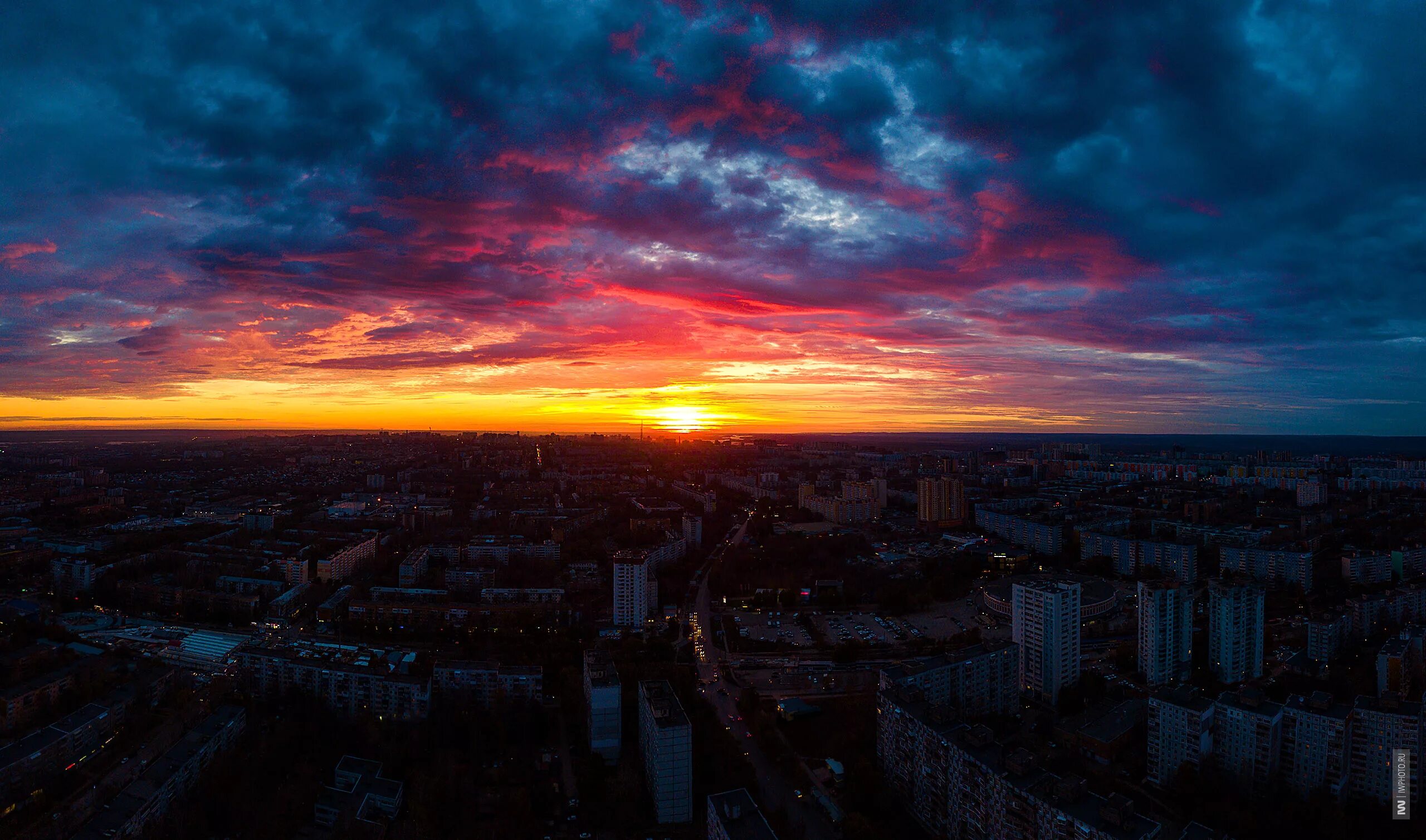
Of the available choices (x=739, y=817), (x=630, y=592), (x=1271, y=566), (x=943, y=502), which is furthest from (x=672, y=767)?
(x=943, y=502)

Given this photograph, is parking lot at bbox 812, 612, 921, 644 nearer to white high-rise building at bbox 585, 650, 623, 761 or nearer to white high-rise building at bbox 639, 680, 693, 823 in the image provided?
white high-rise building at bbox 585, 650, 623, 761

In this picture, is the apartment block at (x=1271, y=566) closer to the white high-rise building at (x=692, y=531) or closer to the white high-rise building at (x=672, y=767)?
the white high-rise building at (x=692, y=531)

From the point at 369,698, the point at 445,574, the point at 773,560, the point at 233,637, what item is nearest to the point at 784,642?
the point at 773,560

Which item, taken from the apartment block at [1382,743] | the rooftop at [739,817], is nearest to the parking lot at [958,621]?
the apartment block at [1382,743]

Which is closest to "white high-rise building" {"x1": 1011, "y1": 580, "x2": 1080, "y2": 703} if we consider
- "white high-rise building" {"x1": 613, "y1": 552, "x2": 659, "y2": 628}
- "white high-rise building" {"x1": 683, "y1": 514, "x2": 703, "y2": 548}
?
"white high-rise building" {"x1": 613, "y1": 552, "x2": 659, "y2": 628}

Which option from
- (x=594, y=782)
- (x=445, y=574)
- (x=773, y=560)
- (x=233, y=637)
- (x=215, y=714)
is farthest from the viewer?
(x=773, y=560)

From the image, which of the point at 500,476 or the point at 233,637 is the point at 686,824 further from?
the point at 500,476
